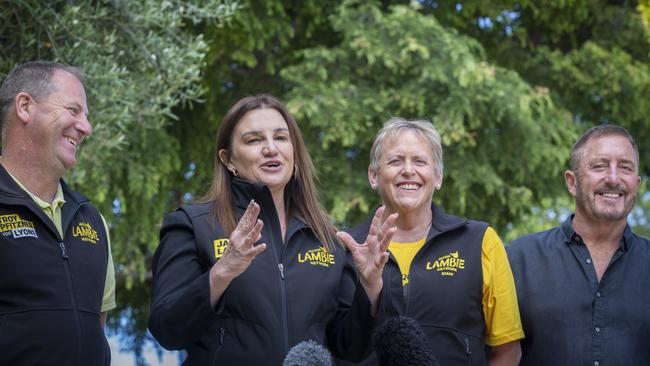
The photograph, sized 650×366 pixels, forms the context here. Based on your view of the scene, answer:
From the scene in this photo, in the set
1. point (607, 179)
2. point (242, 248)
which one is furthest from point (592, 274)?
point (242, 248)

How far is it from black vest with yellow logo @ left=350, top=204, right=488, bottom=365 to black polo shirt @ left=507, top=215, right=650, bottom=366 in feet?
1.43

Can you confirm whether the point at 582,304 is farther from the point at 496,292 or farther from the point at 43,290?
the point at 43,290

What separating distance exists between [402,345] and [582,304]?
2019mm

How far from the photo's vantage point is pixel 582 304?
4289mm

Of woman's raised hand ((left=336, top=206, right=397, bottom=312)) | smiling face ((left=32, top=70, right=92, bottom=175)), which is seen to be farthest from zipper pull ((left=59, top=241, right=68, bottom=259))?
woman's raised hand ((left=336, top=206, right=397, bottom=312))

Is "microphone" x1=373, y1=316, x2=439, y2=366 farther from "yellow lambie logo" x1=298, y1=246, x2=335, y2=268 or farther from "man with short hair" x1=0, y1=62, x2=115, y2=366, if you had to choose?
"man with short hair" x1=0, y1=62, x2=115, y2=366

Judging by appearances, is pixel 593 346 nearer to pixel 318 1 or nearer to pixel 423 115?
pixel 423 115

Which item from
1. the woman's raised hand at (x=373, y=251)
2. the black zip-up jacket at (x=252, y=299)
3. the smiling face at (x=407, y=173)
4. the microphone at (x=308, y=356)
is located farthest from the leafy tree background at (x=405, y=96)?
the microphone at (x=308, y=356)

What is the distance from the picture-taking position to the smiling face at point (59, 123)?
3.50 m

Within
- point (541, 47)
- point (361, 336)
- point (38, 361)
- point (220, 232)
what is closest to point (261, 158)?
point (220, 232)

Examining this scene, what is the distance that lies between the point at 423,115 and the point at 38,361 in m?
6.03

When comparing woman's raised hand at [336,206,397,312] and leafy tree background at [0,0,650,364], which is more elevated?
leafy tree background at [0,0,650,364]

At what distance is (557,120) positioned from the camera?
9.31m

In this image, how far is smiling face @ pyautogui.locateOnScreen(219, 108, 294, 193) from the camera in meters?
3.67
